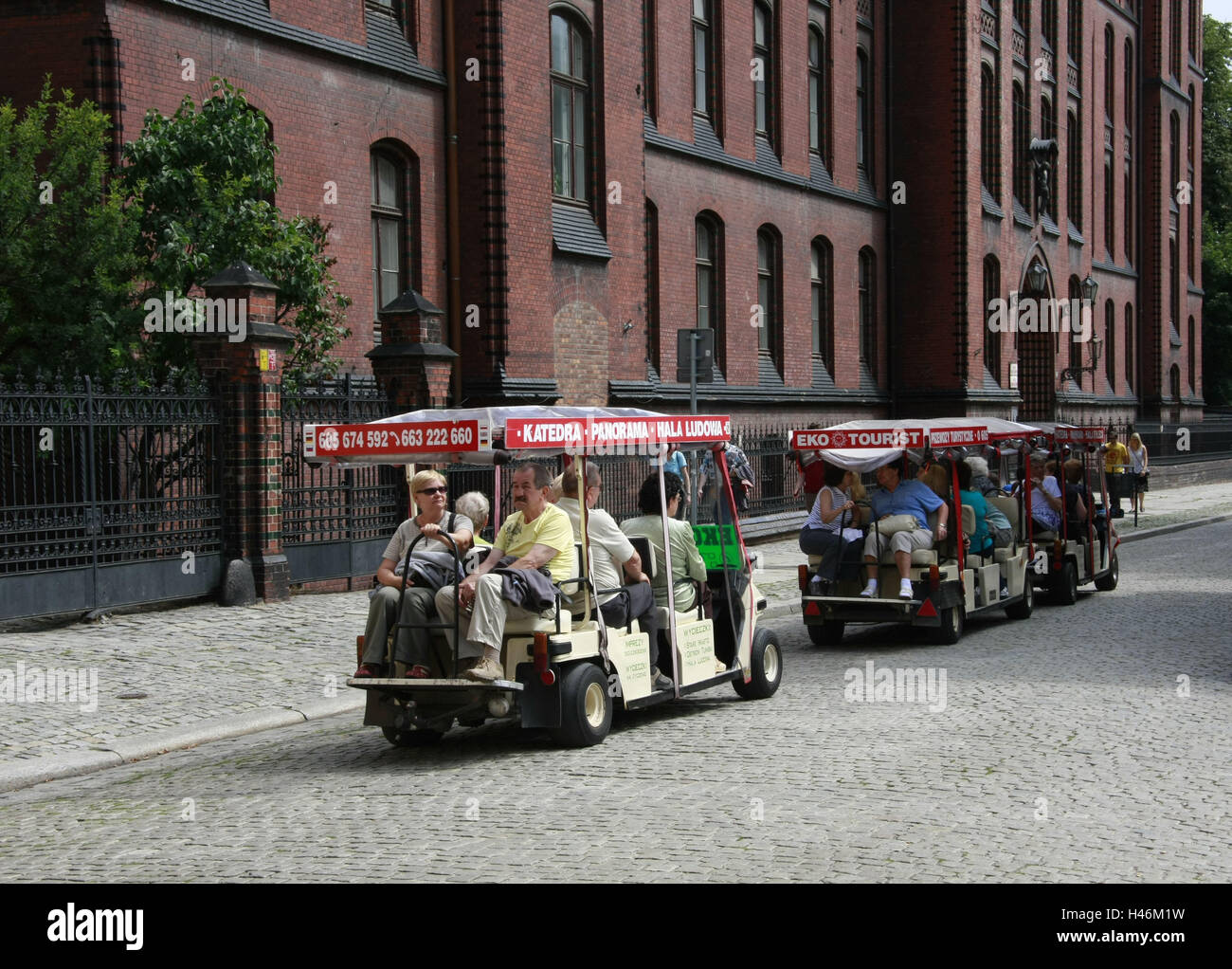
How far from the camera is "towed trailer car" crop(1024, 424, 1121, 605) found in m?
16.7

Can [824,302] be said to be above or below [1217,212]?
below

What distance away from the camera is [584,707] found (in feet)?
29.6

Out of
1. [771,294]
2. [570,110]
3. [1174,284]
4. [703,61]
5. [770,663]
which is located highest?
[703,61]

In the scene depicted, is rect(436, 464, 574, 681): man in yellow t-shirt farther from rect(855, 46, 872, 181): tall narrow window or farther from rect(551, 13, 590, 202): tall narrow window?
rect(855, 46, 872, 181): tall narrow window

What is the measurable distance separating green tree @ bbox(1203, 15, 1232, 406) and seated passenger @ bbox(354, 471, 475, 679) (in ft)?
205

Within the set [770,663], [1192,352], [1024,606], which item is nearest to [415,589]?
[770,663]

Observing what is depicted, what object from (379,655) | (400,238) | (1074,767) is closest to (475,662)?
(379,655)

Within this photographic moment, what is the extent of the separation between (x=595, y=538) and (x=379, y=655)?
5.28 feet

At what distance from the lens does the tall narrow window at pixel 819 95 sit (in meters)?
33.8

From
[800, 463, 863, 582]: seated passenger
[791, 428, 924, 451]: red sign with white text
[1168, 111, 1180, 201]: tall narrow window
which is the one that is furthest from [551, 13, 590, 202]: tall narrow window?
[1168, 111, 1180, 201]: tall narrow window

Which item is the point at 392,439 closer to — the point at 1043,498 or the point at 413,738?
the point at 413,738

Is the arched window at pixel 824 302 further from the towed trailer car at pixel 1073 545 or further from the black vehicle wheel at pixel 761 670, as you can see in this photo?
the black vehicle wheel at pixel 761 670

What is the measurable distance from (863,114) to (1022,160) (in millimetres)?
8957

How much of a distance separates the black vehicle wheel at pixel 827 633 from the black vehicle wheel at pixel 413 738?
570 cm
